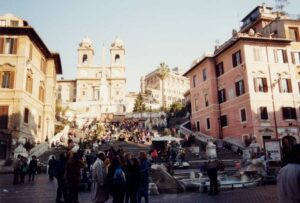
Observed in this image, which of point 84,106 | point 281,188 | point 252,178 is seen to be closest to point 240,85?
point 252,178

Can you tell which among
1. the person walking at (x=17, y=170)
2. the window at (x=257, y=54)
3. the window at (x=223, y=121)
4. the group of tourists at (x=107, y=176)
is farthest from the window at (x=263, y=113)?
the group of tourists at (x=107, y=176)

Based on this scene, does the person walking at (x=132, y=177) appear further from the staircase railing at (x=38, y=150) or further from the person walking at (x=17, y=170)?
the staircase railing at (x=38, y=150)

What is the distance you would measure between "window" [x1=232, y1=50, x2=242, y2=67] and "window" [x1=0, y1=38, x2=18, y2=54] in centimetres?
2286

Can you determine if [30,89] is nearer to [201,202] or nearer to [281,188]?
[201,202]

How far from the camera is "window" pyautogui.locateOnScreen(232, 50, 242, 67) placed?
108ft

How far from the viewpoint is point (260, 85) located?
31.8 m

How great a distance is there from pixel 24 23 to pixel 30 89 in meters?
7.11

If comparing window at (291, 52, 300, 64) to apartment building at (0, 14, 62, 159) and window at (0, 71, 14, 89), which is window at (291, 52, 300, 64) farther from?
window at (0, 71, 14, 89)

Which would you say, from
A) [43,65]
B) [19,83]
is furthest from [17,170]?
[43,65]

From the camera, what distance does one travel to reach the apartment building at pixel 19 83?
90.9 feet

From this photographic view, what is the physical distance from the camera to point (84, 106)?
79.3 meters

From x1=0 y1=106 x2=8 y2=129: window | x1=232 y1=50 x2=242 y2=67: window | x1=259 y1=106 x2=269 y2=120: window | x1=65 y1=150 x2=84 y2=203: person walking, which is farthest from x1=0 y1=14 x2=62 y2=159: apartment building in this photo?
x1=259 y1=106 x2=269 y2=120: window

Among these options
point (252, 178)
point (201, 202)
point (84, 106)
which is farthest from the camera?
point (84, 106)

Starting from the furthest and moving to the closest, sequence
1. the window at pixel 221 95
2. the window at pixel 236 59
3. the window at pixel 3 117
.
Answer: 1. the window at pixel 221 95
2. the window at pixel 236 59
3. the window at pixel 3 117
